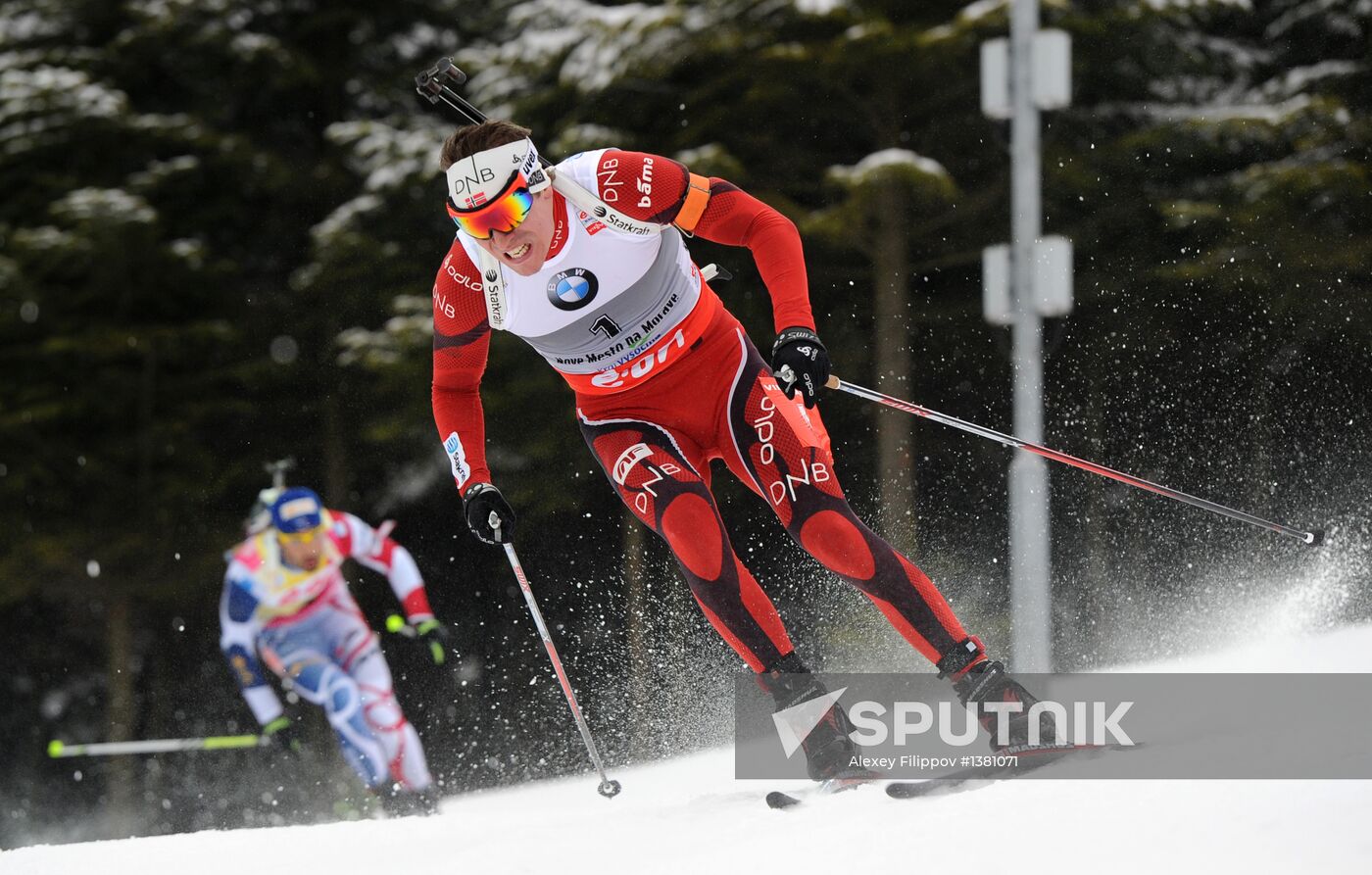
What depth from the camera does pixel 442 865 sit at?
3156mm

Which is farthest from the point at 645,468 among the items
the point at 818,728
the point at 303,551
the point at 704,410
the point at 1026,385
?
the point at 303,551

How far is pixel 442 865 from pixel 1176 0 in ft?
23.3

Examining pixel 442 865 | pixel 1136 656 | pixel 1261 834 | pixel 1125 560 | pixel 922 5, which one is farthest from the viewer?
pixel 1125 560

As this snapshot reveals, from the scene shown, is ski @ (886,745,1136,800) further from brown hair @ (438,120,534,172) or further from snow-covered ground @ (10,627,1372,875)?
brown hair @ (438,120,534,172)

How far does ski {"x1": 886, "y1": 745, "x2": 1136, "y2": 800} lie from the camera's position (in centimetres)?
294

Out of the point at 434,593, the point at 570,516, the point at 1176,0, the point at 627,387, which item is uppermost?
the point at 1176,0

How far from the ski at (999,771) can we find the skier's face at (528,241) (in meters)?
1.54

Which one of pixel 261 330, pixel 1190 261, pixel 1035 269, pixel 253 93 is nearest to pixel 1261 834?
pixel 1035 269

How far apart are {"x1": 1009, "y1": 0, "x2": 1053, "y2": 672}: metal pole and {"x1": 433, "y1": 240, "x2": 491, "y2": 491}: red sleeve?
2.99m

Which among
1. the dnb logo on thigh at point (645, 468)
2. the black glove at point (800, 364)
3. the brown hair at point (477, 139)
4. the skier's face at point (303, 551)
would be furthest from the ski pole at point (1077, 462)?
the skier's face at point (303, 551)

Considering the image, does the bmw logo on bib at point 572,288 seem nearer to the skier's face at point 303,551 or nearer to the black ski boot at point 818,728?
the black ski boot at point 818,728

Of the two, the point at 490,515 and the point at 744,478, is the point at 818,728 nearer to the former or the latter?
the point at 744,478

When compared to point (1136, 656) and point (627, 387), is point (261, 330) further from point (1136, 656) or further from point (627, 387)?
point (627, 387)

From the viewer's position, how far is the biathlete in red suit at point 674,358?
3.12m
